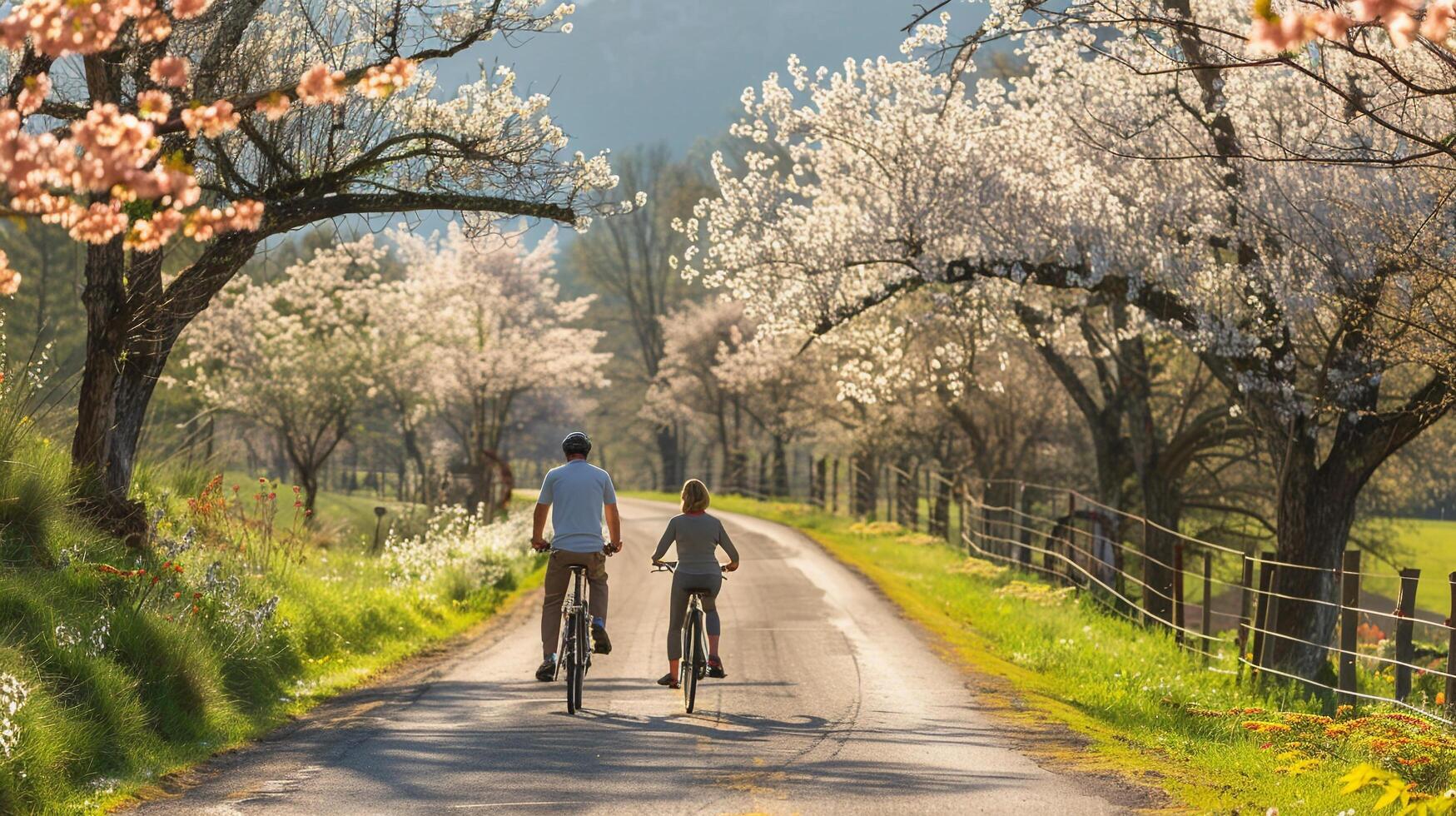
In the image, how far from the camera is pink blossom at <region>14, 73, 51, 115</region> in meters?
4.82

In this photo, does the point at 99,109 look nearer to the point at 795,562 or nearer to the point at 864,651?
the point at 864,651

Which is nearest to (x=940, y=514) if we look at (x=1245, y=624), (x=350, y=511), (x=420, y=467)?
(x=1245, y=624)

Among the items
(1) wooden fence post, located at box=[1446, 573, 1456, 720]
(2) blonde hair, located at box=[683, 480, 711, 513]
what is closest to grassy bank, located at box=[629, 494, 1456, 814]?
(1) wooden fence post, located at box=[1446, 573, 1456, 720]

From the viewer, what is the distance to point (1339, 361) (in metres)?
14.8

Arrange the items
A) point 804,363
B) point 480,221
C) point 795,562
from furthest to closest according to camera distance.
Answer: point 804,363 → point 795,562 → point 480,221

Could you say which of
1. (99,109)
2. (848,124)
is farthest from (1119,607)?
(99,109)

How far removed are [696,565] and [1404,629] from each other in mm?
5734

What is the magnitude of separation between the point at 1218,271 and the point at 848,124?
24.9 feet

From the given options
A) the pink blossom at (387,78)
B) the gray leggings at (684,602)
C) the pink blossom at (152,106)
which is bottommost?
the gray leggings at (684,602)

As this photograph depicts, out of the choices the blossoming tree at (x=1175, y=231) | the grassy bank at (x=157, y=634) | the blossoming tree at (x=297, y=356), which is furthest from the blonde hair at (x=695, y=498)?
the blossoming tree at (x=297, y=356)

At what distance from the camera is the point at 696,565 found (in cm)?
1106

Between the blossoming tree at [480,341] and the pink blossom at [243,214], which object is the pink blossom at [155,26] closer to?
the pink blossom at [243,214]

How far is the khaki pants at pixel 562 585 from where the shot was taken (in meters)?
10.8

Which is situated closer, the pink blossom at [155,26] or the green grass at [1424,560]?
the pink blossom at [155,26]
